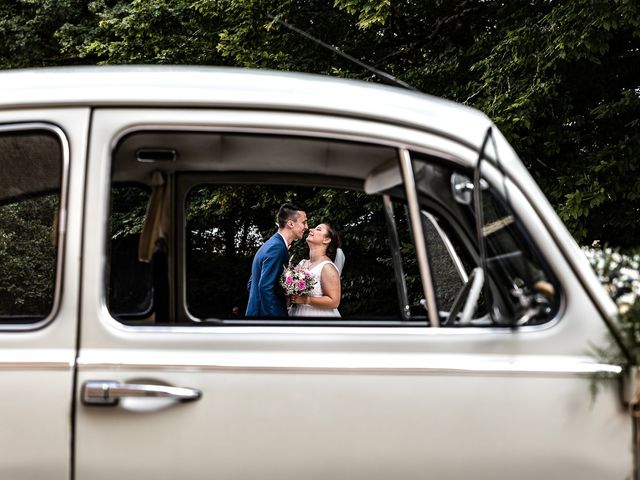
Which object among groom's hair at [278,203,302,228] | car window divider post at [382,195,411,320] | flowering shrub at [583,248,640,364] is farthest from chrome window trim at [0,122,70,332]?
groom's hair at [278,203,302,228]

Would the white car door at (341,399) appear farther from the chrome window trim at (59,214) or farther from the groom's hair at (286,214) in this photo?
the groom's hair at (286,214)

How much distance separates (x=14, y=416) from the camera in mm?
2410

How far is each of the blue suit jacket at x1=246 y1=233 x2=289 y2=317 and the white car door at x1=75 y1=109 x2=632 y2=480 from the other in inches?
141

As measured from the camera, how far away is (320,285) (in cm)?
660

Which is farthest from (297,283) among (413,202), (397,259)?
(413,202)

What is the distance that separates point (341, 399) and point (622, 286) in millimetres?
866

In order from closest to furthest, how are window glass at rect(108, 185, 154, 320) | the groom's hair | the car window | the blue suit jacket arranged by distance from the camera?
the car window, window glass at rect(108, 185, 154, 320), the blue suit jacket, the groom's hair

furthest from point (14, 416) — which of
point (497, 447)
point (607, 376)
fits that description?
point (607, 376)

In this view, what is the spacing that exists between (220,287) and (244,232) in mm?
2986

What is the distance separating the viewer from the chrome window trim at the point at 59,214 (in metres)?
2.48

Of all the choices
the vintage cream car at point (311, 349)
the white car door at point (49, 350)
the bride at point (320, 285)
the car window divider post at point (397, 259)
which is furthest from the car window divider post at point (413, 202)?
the bride at point (320, 285)

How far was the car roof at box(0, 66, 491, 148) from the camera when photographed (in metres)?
2.59

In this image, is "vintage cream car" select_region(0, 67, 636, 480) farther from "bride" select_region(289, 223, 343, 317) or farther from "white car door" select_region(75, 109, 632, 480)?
"bride" select_region(289, 223, 343, 317)

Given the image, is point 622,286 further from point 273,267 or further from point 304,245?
point 304,245
